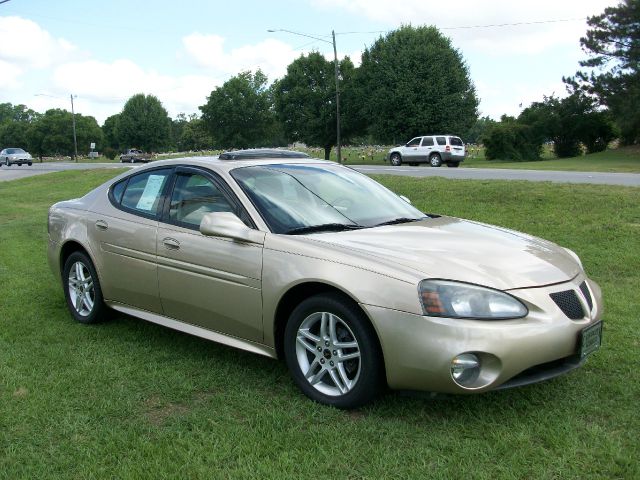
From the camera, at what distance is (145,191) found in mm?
4805

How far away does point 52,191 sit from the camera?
19.8 meters

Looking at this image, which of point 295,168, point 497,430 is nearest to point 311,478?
point 497,430

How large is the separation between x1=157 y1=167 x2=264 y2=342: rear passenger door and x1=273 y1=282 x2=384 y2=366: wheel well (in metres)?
0.12

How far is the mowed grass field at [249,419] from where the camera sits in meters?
2.91

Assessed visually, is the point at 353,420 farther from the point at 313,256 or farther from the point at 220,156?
the point at 220,156

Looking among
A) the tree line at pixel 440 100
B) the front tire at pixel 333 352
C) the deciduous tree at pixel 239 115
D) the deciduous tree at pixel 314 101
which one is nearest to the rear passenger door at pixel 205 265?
the front tire at pixel 333 352

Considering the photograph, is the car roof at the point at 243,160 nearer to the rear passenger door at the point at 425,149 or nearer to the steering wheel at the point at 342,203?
the steering wheel at the point at 342,203

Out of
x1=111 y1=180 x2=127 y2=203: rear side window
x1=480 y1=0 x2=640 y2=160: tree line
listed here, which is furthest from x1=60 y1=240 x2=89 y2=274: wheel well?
x1=480 y1=0 x2=640 y2=160: tree line

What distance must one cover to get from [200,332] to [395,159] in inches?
1250

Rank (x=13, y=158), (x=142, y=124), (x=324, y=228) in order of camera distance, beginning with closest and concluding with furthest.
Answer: (x=324, y=228), (x=13, y=158), (x=142, y=124)

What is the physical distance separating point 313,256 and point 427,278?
69 cm

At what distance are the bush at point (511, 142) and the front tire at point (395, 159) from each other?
398 inches

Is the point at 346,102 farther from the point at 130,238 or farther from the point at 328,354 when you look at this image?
the point at 328,354

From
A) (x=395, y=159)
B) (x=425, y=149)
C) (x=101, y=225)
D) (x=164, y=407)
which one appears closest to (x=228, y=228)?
(x=164, y=407)
